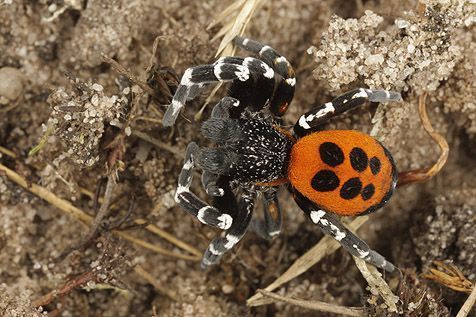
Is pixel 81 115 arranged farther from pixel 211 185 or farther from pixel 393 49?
pixel 393 49

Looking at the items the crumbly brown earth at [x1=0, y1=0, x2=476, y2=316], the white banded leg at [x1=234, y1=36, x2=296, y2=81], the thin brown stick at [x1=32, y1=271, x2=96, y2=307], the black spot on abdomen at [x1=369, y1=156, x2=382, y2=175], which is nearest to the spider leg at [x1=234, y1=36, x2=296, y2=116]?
the white banded leg at [x1=234, y1=36, x2=296, y2=81]

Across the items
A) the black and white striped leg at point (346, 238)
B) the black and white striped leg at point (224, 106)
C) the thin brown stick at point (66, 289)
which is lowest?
the thin brown stick at point (66, 289)


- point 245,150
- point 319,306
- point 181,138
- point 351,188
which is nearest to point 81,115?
point 181,138

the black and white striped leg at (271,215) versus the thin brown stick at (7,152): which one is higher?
the black and white striped leg at (271,215)

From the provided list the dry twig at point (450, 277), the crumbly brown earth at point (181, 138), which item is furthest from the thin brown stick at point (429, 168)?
the dry twig at point (450, 277)

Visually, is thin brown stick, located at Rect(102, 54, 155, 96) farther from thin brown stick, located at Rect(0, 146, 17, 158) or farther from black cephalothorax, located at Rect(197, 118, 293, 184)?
thin brown stick, located at Rect(0, 146, 17, 158)

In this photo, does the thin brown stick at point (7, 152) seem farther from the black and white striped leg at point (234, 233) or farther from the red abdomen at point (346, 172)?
the red abdomen at point (346, 172)
